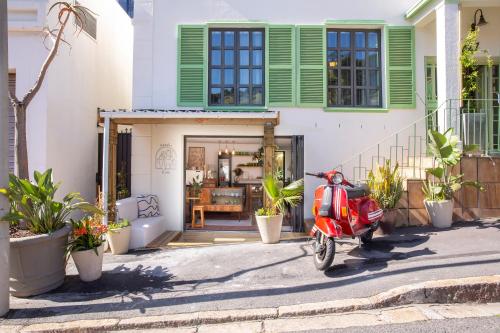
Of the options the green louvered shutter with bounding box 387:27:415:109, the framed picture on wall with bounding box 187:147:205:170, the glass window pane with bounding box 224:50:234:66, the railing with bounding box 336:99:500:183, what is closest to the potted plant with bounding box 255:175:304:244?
the railing with bounding box 336:99:500:183

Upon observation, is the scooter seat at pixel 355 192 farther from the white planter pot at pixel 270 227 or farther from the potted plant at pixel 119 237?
the potted plant at pixel 119 237

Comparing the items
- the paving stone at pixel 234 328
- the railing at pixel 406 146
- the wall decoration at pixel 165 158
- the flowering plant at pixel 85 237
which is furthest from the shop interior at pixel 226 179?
the paving stone at pixel 234 328

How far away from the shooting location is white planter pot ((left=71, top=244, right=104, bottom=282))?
4406mm

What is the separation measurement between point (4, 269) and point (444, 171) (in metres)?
6.28

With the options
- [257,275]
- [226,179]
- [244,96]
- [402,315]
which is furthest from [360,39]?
[226,179]

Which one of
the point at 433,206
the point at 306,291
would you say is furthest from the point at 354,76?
the point at 306,291

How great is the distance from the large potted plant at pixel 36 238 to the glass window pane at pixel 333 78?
5.51 meters

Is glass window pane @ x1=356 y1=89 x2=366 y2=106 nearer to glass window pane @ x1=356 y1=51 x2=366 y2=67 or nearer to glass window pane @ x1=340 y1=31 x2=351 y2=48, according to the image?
glass window pane @ x1=356 y1=51 x2=366 y2=67

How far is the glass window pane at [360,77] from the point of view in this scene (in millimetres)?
7637

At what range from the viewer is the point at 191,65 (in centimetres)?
749

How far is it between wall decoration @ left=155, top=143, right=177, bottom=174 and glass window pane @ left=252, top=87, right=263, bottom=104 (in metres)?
2.10

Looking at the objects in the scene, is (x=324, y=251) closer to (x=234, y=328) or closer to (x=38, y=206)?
(x=234, y=328)

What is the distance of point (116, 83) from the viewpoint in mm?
9641

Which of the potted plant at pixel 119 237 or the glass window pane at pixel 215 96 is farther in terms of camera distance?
the glass window pane at pixel 215 96
